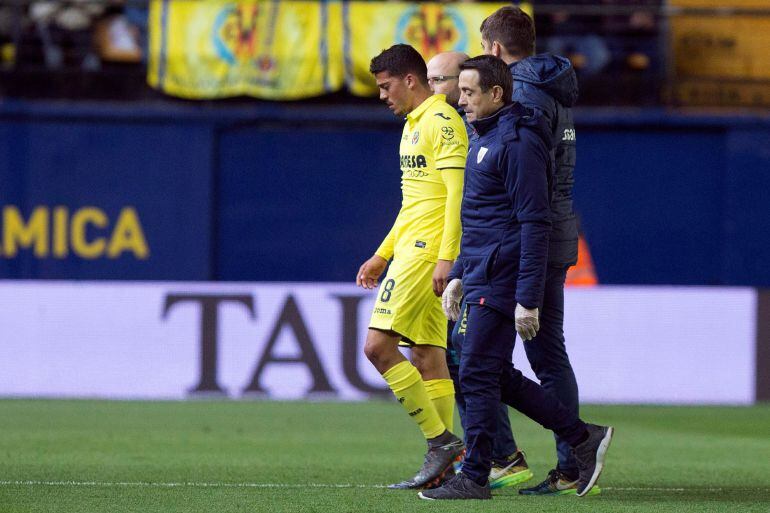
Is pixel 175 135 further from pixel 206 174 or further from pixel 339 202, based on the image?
pixel 339 202

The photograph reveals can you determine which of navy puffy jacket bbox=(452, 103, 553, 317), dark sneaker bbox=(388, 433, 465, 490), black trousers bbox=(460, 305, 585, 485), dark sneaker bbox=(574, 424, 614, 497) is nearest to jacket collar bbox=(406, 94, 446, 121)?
navy puffy jacket bbox=(452, 103, 553, 317)

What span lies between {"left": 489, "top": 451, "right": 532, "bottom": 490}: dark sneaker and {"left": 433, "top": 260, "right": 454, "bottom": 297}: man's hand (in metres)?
0.89

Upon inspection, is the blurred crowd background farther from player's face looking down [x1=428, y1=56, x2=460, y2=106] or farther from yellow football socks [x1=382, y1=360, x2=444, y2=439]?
yellow football socks [x1=382, y1=360, x2=444, y2=439]

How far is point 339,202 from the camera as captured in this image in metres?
15.5

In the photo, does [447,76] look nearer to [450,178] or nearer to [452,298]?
[450,178]

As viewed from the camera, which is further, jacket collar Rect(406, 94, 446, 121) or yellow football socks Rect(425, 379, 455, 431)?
yellow football socks Rect(425, 379, 455, 431)

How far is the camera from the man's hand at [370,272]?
6340 millimetres

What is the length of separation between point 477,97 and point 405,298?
0.97 metres

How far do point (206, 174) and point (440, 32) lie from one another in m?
2.94

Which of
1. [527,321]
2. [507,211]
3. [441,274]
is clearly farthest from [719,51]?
[527,321]

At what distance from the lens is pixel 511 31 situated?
19.1ft

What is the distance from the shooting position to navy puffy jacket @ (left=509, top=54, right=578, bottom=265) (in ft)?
18.8

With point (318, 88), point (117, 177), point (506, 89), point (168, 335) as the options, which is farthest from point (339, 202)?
point (506, 89)

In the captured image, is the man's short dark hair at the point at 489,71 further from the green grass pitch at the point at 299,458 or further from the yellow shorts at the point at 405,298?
the green grass pitch at the point at 299,458
